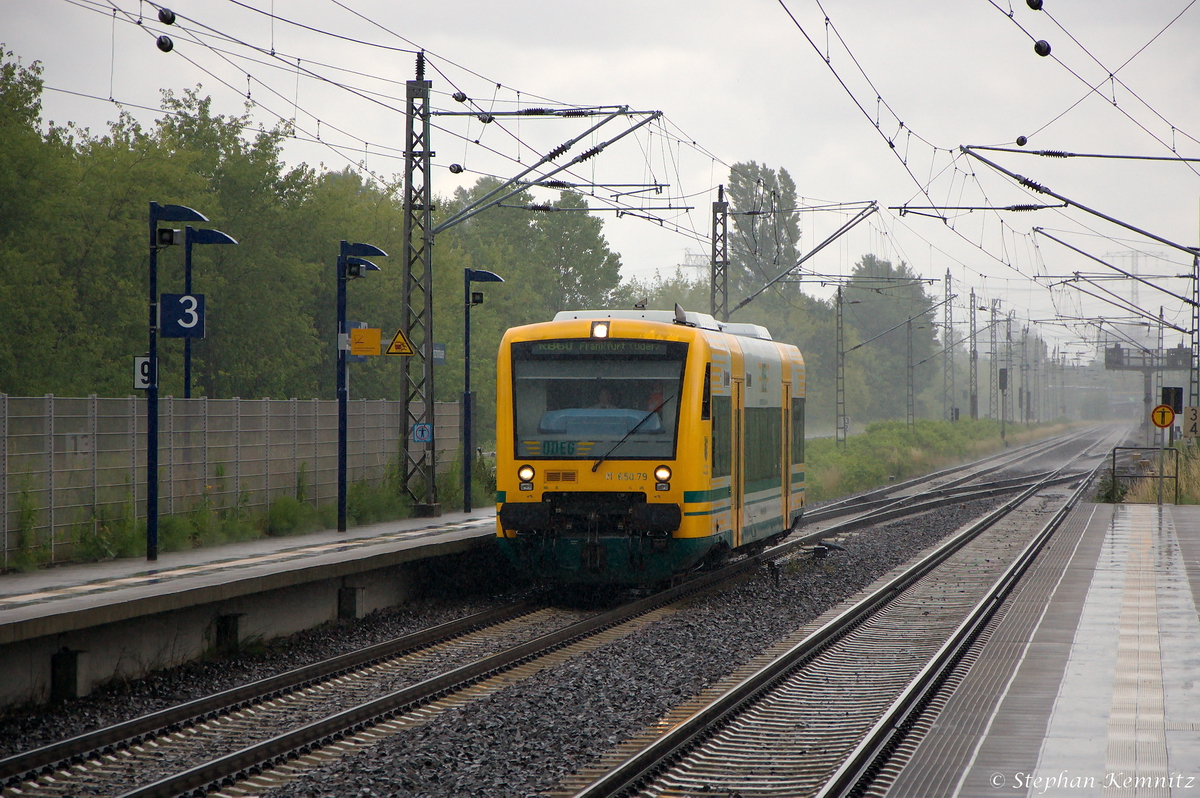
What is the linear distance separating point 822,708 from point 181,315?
30.2 feet

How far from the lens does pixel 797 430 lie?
63.7 feet

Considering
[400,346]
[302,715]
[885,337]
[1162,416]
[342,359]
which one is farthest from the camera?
[885,337]

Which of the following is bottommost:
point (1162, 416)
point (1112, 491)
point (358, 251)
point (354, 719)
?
point (354, 719)

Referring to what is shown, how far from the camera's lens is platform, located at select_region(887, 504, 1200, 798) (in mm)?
6844

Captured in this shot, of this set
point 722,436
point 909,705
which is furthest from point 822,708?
point 722,436

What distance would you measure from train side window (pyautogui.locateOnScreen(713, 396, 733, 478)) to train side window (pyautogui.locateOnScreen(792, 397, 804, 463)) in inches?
166

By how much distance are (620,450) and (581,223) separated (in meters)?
55.4

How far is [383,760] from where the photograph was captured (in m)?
7.64

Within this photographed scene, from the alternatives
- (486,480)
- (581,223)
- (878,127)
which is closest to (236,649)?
(486,480)

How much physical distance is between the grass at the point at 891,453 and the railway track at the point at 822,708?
21.8m

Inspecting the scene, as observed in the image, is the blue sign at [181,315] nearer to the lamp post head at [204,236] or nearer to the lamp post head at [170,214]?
the lamp post head at [170,214]

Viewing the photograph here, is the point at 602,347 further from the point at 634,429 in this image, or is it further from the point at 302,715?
the point at 302,715

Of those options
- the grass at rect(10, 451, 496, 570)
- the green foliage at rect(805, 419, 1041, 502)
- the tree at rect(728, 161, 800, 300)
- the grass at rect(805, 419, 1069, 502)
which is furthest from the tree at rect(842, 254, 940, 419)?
the grass at rect(10, 451, 496, 570)

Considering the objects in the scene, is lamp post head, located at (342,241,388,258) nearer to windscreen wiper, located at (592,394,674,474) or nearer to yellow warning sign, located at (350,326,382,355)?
yellow warning sign, located at (350,326,382,355)
